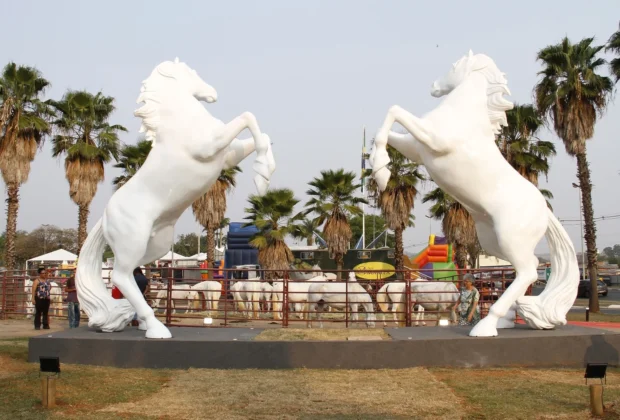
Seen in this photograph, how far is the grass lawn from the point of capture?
5273mm

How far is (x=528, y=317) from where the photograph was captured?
26.2 feet

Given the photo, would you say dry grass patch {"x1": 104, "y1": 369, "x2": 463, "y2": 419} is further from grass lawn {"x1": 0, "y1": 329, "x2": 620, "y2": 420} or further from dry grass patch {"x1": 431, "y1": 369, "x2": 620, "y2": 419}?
dry grass patch {"x1": 431, "y1": 369, "x2": 620, "y2": 419}

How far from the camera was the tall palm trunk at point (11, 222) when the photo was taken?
18.5 meters

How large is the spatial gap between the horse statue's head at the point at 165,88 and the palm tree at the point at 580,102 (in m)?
13.4

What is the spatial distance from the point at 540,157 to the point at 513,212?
1271 cm

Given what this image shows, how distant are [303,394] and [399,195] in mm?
14393

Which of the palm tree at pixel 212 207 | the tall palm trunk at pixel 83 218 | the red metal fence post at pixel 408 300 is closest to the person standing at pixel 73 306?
the red metal fence post at pixel 408 300

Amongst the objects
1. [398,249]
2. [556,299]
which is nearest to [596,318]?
[398,249]

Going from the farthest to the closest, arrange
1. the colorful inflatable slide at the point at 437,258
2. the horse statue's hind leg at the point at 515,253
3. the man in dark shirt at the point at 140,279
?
the colorful inflatable slide at the point at 437,258 < the man in dark shirt at the point at 140,279 < the horse statue's hind leg at the point at 515,253

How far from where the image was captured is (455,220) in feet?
64.1

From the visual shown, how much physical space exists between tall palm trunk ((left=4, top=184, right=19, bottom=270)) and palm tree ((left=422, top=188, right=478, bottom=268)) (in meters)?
12.2

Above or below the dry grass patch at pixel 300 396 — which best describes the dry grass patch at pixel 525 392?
below

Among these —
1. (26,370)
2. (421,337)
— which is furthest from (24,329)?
(421,337)

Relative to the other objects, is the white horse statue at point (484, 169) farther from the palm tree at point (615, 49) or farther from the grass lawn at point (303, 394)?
the palm tree at point (615, 49)
